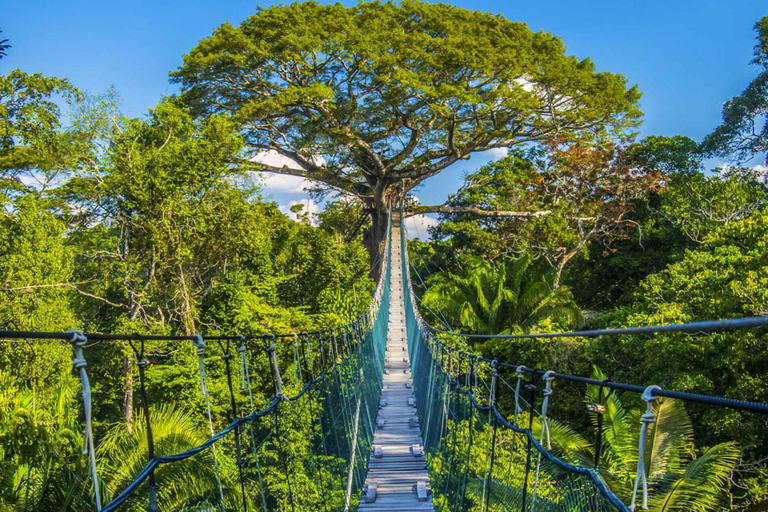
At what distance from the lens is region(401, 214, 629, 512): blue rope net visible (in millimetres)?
1447

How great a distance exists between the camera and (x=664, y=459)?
4430mm

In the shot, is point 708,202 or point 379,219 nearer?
point 708,202

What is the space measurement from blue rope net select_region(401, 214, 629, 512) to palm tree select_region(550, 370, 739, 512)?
53 centimetres

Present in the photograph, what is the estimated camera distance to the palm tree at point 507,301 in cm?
966

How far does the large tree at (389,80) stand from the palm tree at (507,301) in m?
2.64

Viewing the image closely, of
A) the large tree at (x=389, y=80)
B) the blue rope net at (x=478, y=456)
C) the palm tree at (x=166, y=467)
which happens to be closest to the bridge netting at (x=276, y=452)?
the palm tree at (x=166, y=467)

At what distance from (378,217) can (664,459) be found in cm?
875

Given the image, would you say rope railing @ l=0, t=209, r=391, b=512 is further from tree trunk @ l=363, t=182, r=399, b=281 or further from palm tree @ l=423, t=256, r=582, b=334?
tree trunk @ l=363, t=182, r=399, b=281

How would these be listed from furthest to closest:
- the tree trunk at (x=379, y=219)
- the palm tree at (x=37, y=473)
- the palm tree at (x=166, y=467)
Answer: the tree trunk at (x=379, y=219)
the palm tree at (x=166, y=467)
the palm tree at (x=37, y=473)

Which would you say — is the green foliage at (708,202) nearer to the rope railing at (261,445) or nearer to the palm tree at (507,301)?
the palm tree at (507,301)

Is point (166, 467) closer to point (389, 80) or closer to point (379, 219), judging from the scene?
point (389, 80)

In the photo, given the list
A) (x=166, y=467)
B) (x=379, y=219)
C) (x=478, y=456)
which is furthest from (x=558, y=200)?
(x=166, y=467)

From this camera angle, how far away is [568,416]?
779cm

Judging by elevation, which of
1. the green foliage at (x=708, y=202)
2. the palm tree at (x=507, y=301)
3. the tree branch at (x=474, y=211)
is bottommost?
the palm tree at (x=507, y=301)
